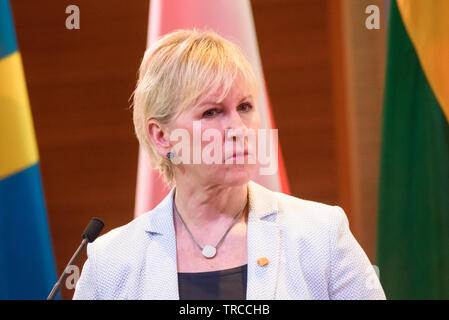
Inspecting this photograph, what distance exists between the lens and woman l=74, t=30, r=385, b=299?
158 cm

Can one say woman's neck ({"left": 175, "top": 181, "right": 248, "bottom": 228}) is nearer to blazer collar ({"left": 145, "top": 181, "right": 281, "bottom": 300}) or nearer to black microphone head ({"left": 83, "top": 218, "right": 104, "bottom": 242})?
blazer collar ({"left": 145, "top": 181, "right": 281, "bottom": 300})

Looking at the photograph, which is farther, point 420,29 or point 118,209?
point 118,209

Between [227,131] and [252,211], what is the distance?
0.26 metres

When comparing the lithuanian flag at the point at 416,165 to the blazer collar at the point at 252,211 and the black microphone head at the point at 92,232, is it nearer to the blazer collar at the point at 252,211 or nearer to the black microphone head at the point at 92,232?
the blazer collar at the point at 252,211

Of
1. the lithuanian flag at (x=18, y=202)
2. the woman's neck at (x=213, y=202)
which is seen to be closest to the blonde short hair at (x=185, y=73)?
the woman's neck at (x=213, y=202)

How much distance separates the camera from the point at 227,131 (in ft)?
5.35

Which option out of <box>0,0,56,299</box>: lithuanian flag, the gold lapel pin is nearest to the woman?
the gold lapel pin

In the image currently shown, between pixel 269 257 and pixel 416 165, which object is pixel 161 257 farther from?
pixel 416 165

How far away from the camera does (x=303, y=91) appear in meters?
2.42

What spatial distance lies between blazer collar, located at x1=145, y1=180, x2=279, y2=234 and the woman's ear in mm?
176

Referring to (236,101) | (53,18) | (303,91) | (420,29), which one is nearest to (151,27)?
(53,18)

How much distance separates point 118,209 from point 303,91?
3.07 ft

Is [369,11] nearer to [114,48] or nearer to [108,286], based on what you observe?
[114,48]

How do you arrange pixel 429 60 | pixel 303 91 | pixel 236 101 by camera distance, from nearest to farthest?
1. pixel 236 101
2. pixel 429 60
3. pixel 303 91
